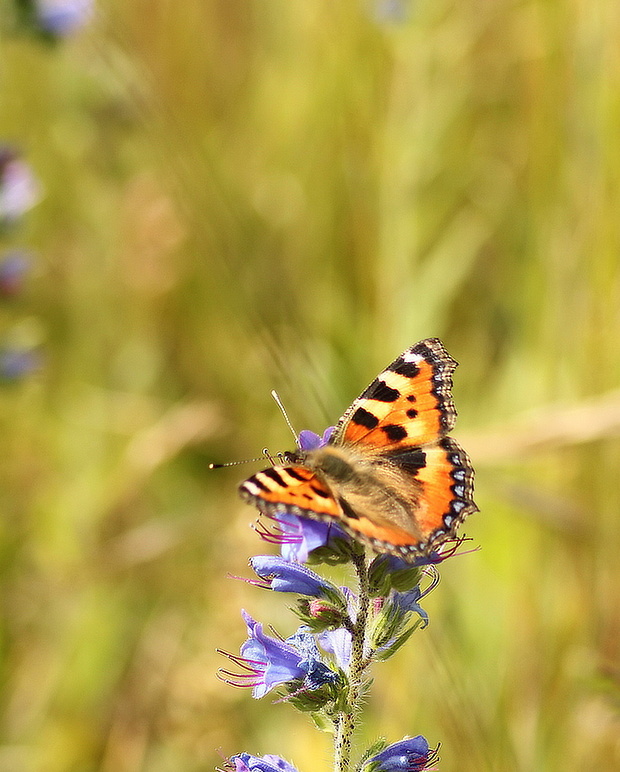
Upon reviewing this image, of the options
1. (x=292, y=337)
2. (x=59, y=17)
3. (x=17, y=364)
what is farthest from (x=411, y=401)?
(x=59, y=17)

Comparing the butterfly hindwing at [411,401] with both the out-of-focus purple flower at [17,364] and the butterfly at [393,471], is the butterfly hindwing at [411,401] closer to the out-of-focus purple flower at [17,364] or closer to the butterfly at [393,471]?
the butterfly at [393,471]

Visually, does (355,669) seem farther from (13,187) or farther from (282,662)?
(13,187)

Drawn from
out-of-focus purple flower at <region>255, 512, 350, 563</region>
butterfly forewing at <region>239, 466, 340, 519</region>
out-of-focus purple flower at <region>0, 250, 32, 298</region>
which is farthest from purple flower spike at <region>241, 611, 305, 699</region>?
out-of-focus purple flower at <region>0, 250, 32, 298</region>

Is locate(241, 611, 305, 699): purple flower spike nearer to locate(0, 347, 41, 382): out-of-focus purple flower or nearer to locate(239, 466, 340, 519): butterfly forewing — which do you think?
locate(239, 466, 340, 519): butterfly forewing

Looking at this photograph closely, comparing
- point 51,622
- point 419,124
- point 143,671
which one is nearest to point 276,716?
point 143,671

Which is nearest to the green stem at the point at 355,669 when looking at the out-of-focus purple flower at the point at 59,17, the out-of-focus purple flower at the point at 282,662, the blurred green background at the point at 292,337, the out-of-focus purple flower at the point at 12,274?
the out-of-focus purple flower at the point at 282,662
